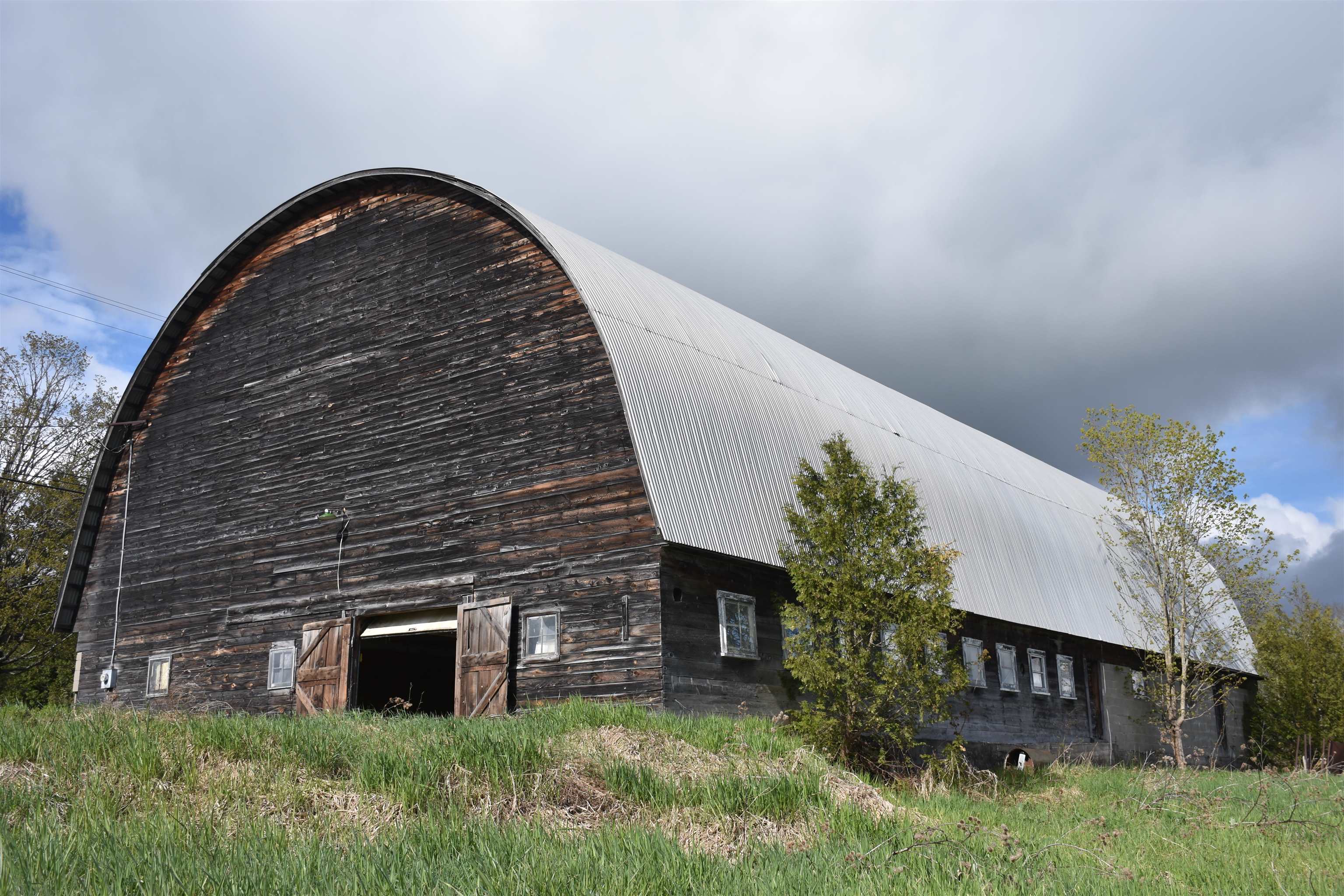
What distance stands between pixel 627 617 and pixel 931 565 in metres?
4.55

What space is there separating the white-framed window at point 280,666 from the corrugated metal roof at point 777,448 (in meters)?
8.37

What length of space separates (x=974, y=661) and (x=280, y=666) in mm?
14209

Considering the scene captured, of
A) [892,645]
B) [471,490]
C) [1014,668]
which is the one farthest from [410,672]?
[1014,668]

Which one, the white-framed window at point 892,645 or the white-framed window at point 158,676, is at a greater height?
the white-framed window at point 892,645

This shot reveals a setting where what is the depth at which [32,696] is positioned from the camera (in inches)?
1371

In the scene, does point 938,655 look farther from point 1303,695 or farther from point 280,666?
point 1303,695

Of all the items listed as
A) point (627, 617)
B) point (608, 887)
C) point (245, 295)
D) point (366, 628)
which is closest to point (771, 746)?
point (627, 617)

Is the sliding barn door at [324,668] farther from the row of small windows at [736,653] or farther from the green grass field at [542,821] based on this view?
the green grass field at [542,821]

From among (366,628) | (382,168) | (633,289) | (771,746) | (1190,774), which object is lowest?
(1190,774)

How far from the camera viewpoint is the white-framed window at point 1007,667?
2339 cm

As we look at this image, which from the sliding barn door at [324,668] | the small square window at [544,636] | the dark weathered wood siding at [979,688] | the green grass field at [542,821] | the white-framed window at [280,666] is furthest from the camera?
the white-framed window at [280,666]

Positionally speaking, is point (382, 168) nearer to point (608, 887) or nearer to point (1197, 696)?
point (608, 887)

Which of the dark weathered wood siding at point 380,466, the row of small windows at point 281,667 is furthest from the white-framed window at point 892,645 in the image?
the row of small windows at point 281,667

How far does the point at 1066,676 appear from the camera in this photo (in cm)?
2644
